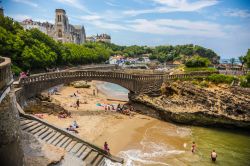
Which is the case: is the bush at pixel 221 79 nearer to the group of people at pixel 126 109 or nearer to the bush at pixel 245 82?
the bush at pixel 245 82

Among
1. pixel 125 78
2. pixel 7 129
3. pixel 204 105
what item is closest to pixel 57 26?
pixel 125 78

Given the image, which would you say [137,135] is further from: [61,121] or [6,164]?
[6,164]

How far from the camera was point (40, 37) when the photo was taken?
63250mm

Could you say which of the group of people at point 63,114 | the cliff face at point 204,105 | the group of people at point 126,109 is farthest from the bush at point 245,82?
the group of people at point 63,114

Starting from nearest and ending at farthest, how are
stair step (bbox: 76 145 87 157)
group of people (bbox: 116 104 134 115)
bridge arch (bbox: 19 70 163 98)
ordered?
stair step (bbox: 76 145 87 157), bridge arch (bbox: 19 70 163 98), group of people (bbox: 116 104 134 115)

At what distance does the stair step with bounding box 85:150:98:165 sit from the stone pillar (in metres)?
6.67

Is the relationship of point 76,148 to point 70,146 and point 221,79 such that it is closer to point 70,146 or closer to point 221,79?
point 70,146

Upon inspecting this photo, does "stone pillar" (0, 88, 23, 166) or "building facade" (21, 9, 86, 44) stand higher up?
"building facade" (21, 9, 86, 44)

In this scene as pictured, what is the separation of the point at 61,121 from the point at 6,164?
66.9 feet

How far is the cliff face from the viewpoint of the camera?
35000 mm

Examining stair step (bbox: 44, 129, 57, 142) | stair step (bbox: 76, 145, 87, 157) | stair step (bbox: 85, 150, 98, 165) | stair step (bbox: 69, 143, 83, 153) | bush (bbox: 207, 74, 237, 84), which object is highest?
bush (bbox: 207, 74, 237, 84)

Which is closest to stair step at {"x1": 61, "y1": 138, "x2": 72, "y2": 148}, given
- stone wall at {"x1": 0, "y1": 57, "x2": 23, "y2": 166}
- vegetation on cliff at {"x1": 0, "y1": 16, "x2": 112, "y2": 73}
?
stone wall at {"x1": 0, "y1": 57, "x2": 23, "y2": 166}

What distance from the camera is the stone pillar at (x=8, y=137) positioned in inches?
519

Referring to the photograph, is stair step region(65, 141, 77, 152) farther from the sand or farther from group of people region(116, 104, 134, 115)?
group of people region(116, 104, 134, 115)
